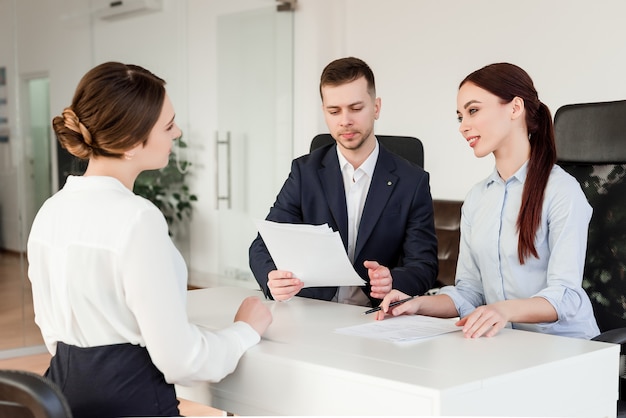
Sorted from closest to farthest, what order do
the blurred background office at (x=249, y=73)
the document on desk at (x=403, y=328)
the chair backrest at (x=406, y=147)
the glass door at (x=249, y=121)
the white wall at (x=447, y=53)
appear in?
1. the document on desk at (x=403, y=328)
2. the chair backrest at (x=406, y=147)
3. the white wall at (x=447, y=53)
4. the blurred background office at (x=249, y=73)
5. the glass door at (x=249, y=121)

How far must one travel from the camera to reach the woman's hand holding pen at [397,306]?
79.8 inches

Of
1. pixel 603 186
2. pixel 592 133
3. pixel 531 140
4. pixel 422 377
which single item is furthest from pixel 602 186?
pixel 422 377

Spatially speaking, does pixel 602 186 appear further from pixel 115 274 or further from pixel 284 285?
pixel 115 274

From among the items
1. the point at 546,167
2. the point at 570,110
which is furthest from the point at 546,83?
the point at 546,167

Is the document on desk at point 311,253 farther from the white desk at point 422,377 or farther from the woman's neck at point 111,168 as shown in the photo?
the woman's neck at point 111,168

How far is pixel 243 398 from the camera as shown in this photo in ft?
5.67

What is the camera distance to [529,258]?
2.14 metres

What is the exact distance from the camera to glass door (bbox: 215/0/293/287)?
233 inches

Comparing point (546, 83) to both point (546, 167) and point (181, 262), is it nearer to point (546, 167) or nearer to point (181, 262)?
point (546, 167)

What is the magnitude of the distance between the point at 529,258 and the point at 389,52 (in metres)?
3.56

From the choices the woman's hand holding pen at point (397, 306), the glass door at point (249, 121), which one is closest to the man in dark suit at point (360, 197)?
the woman's hand holding pen at point (397, 306)

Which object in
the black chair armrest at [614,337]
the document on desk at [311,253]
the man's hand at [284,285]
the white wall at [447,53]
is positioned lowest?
the black chair armrest at [614,337]

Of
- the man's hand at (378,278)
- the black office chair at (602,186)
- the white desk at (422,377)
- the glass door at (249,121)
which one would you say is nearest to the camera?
the white desk at (422,377)

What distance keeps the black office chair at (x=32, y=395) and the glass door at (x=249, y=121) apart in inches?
→ 185
